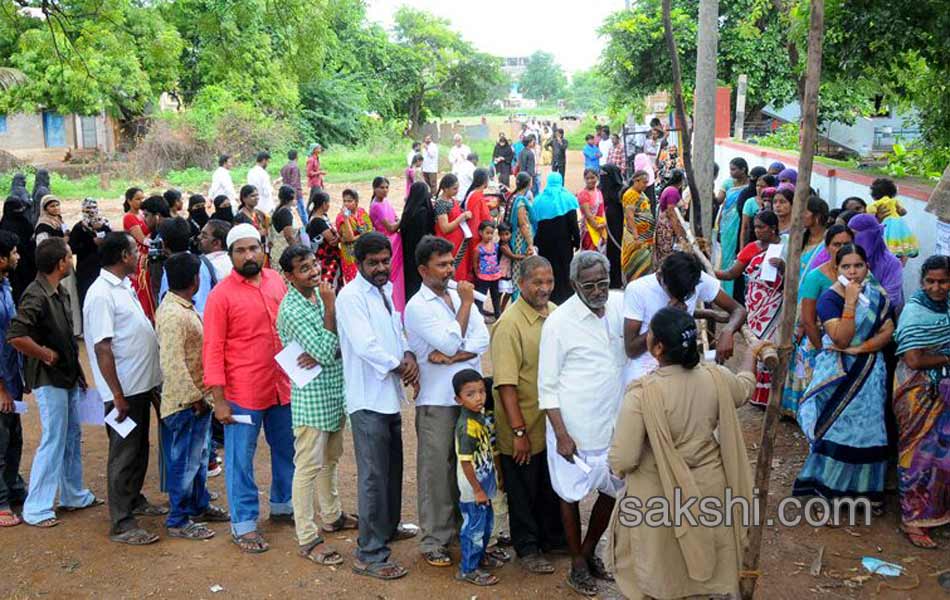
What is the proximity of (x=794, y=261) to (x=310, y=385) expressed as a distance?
2488 mm

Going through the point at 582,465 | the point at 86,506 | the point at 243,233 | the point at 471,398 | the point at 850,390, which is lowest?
the point at 86,506

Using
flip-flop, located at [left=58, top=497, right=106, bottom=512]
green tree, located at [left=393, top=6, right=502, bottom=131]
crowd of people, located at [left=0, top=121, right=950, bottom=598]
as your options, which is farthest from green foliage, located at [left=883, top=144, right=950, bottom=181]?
green tree, located at [left=393, top=6, right=502, bottom=131]

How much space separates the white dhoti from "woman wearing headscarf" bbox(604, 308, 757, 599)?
63 centimetres

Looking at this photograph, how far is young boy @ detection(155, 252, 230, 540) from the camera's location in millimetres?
5113

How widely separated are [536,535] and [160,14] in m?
7.29

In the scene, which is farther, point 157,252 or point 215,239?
point 157,252

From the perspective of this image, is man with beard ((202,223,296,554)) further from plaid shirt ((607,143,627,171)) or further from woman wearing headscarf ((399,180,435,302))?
plaid shirt ((607,143,627,171))

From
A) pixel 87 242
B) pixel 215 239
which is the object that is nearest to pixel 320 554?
pixel 215 239

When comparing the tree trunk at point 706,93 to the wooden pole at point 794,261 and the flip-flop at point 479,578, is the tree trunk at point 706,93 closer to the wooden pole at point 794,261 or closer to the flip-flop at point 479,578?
the wooden pole at point 794,261

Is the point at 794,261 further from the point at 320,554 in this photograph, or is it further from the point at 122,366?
the point at 122,366

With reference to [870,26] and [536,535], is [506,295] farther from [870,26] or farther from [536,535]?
[536,535]

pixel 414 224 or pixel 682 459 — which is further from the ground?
pixel 414 224

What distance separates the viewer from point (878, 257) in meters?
5.96

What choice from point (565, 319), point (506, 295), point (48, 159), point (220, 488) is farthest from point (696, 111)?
point (48, 159)
